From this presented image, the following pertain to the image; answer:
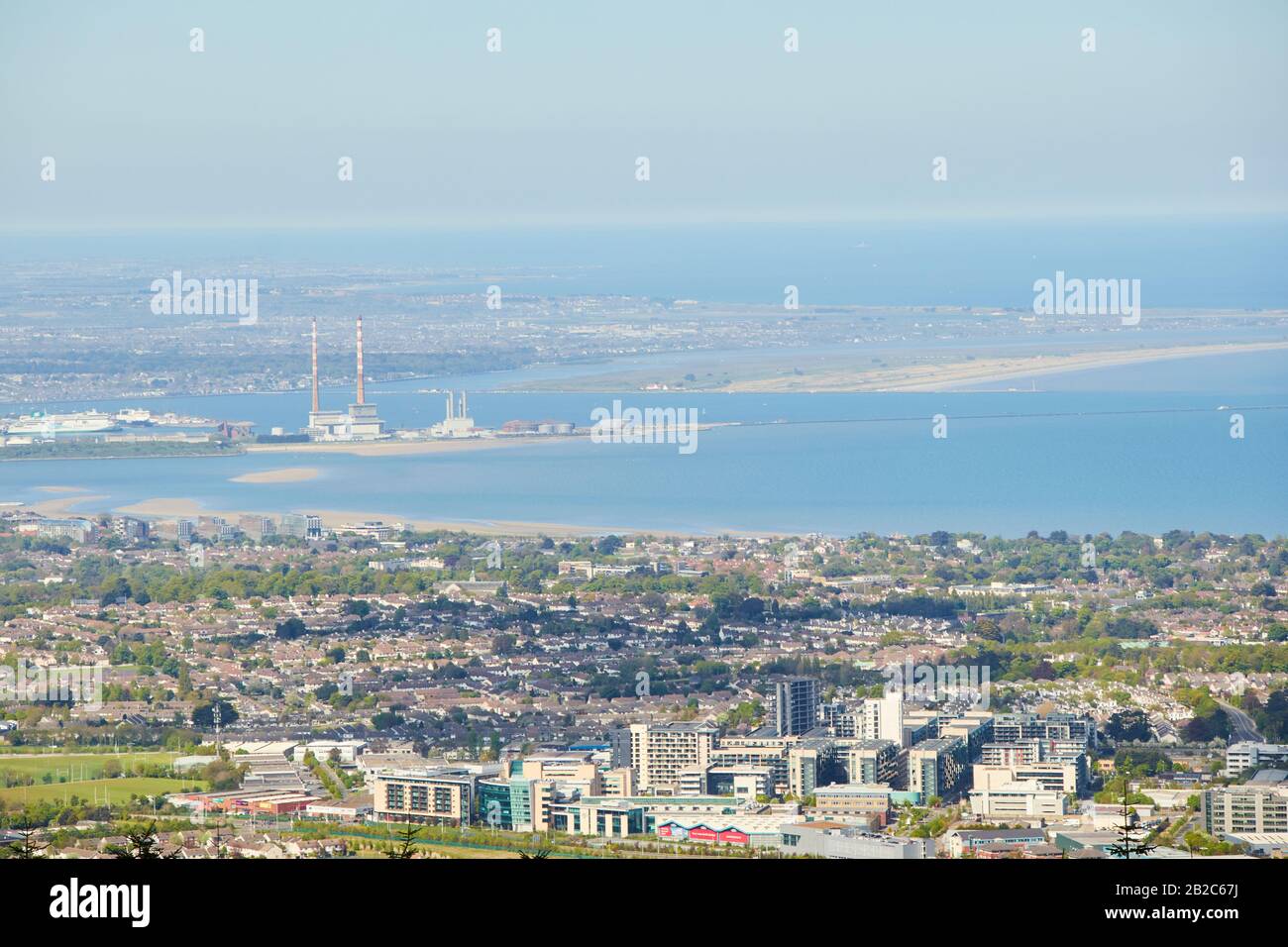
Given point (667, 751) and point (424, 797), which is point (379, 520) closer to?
point (667, 751)

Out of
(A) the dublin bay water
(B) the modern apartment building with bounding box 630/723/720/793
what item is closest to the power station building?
(A) the dublin bay water

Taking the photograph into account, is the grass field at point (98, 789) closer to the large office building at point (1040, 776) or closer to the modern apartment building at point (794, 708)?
the modern apartment building at point (794, 708)

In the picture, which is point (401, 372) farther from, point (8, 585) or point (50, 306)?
point (8, 585)

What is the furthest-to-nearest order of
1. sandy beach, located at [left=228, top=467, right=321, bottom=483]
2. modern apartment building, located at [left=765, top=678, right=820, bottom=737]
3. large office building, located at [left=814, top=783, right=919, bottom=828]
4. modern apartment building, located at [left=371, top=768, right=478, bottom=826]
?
1. sandy beach, located at [left=228, top=467, right=321, bottom=483]
2. modern apartment building, located at [left=765, top=678, right=820, bottom=737]
3. large office building, located at [left=814, top=783, right=919, bottom=828]
4. modern apartment building, located at [left=371, top=768, right=478, bottom=826]

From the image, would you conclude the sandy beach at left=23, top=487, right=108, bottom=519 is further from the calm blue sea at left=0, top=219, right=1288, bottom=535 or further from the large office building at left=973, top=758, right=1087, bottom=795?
the large office building at left=973, top=758, right=1087, bottom=795

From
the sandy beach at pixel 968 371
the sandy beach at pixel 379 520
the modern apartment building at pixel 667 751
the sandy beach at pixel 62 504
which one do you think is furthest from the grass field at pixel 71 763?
the sandy beach at pixel 968 371

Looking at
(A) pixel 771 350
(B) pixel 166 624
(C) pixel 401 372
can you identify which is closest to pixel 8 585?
(B) pixel 166 624
